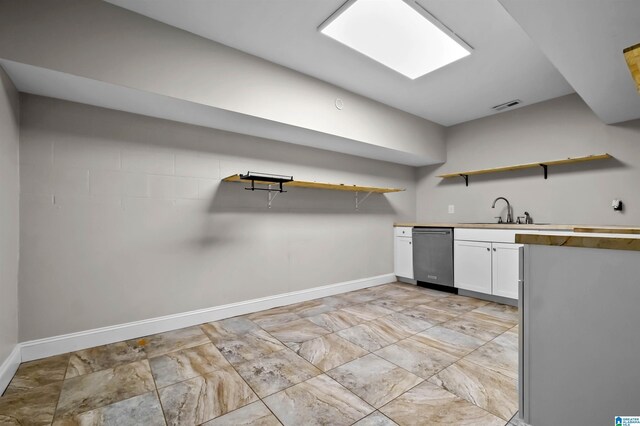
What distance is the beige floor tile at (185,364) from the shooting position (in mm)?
1832

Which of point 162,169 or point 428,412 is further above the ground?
point 162,169

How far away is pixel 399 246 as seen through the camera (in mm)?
4480

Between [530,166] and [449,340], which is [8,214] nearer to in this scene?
[449,340]

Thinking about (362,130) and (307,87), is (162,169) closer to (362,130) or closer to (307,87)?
(307,87)

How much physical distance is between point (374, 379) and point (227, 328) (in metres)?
1.46

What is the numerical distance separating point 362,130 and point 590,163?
2.60m

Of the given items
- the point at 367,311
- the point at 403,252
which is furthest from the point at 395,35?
the point at 403,252

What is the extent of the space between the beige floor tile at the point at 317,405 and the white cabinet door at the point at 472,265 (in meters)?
2.58

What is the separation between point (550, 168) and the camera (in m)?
3.58

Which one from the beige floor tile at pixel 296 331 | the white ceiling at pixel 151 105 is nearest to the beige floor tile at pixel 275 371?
the beige floor tile at pixel 296 331

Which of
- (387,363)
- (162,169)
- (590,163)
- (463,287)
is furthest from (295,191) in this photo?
(590,163)

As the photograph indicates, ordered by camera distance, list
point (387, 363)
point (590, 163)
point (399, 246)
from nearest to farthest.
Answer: point (387, 363)
point (590, 163)
point (399, 246)

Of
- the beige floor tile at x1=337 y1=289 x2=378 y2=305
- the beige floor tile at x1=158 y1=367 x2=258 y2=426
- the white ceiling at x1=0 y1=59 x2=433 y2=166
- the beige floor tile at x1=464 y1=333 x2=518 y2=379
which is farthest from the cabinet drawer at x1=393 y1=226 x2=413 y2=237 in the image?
the beige floor tile at x1=158 y1=367 x2=258 y2=426

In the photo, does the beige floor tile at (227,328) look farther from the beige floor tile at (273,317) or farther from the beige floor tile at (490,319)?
the beige floor tile at (490,319)
